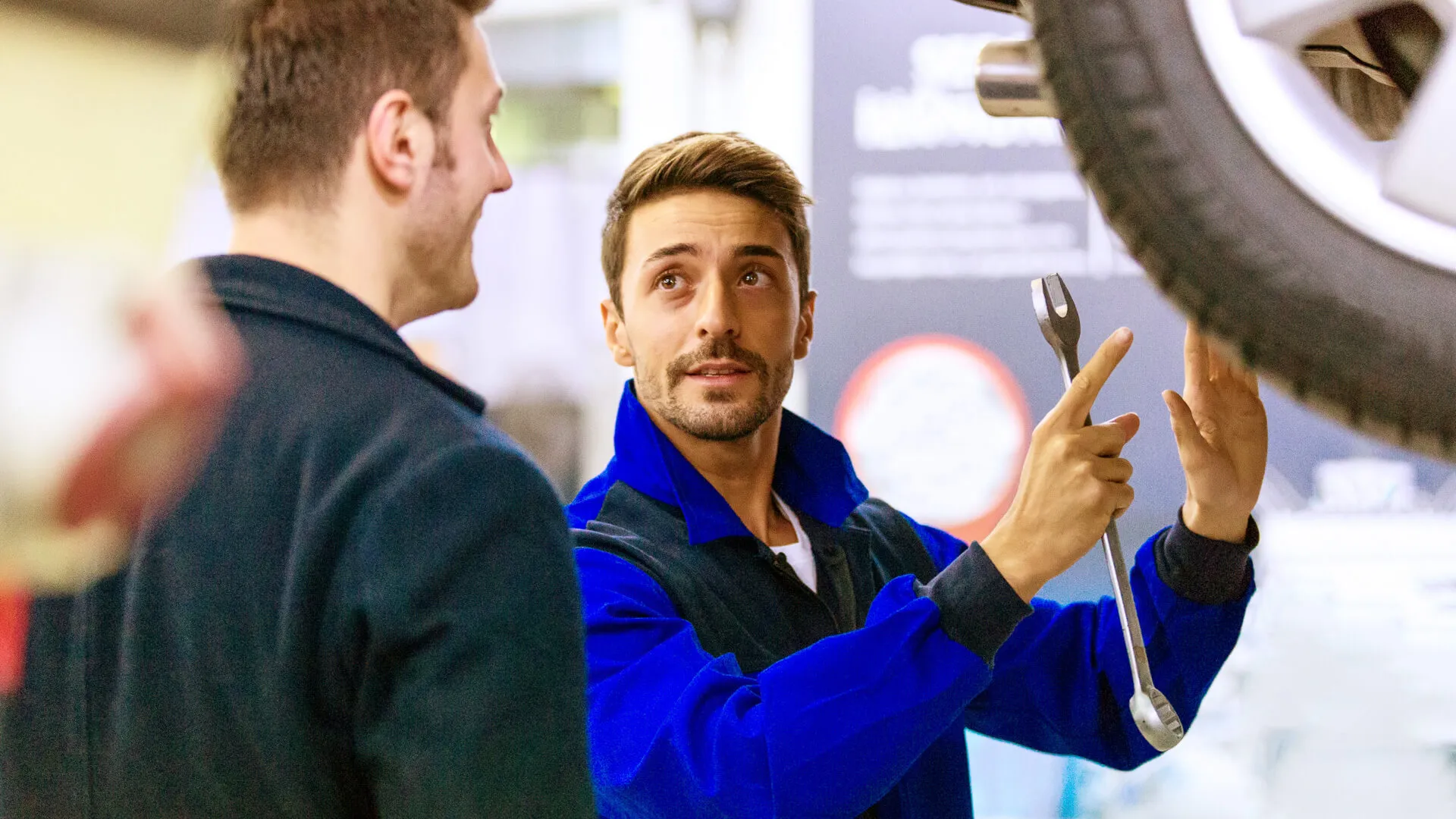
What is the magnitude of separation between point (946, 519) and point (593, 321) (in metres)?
0.71

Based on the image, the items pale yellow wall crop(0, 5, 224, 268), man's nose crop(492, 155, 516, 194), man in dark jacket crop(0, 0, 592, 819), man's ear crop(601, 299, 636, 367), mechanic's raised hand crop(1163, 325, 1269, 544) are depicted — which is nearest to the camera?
pale yellow wall crop(0, 5, 224, 268)

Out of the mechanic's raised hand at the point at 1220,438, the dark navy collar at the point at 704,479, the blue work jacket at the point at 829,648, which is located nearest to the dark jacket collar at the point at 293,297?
the blue work jacket at the point at 829,648

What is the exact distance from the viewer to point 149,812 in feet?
1.82

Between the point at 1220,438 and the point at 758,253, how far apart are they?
0.44 metres

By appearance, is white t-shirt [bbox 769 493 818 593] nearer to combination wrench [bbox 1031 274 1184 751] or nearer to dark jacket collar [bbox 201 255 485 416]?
combination wrench [bbox 1031 274 1184 751]

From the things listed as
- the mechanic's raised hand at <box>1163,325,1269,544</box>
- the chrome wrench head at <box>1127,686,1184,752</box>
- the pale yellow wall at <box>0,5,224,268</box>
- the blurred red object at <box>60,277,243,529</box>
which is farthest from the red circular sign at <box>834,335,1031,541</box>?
the pale yellow wall at <box>0,5,224,268</box>

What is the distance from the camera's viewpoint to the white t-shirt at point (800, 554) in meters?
1.15

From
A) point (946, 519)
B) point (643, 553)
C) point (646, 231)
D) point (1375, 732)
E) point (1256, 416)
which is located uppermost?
point (646, 231)

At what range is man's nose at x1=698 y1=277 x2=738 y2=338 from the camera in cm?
112

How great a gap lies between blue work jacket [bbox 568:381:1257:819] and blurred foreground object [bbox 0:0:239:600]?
565 mm

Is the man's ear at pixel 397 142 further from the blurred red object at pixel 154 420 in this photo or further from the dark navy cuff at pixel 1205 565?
the dark navy cuff at pixel 1205 565

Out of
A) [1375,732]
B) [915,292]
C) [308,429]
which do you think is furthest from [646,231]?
[1375,732]

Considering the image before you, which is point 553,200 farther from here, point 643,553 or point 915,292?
point 643,553

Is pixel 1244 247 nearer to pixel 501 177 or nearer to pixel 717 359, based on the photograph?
pixel 501 177
